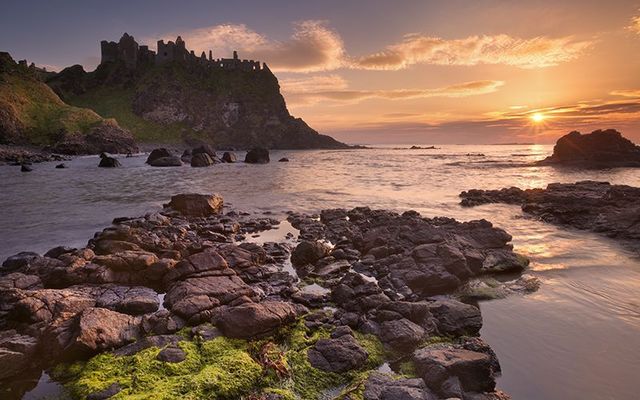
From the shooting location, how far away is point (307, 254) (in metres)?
15.8

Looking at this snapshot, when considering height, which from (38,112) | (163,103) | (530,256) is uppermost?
(163,103)

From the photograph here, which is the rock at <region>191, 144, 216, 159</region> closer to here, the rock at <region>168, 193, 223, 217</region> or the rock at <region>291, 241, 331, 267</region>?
the rock at <region>168, 193, 223, 217</region>

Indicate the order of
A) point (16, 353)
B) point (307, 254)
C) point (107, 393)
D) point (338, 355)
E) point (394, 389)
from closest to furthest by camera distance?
point (107, 393), point (394, 389), point (16, 353), point (338, 355), point (307, 254)

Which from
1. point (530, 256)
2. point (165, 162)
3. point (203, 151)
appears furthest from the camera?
point (203, 151)

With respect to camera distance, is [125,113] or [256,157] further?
[125,113]

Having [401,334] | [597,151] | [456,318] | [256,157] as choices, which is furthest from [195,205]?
[597,151]

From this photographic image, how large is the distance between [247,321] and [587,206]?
28.1 m

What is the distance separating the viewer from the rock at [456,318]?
→ 1002cm

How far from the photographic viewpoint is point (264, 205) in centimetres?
3150

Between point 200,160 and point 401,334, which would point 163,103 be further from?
point 401,334

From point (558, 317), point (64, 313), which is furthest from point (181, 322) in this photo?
point (558, 317)

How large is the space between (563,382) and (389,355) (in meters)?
3.88

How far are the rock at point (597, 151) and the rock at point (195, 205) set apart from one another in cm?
9920

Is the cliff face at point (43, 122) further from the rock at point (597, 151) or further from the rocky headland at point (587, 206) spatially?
the rock at point (597, 151)
